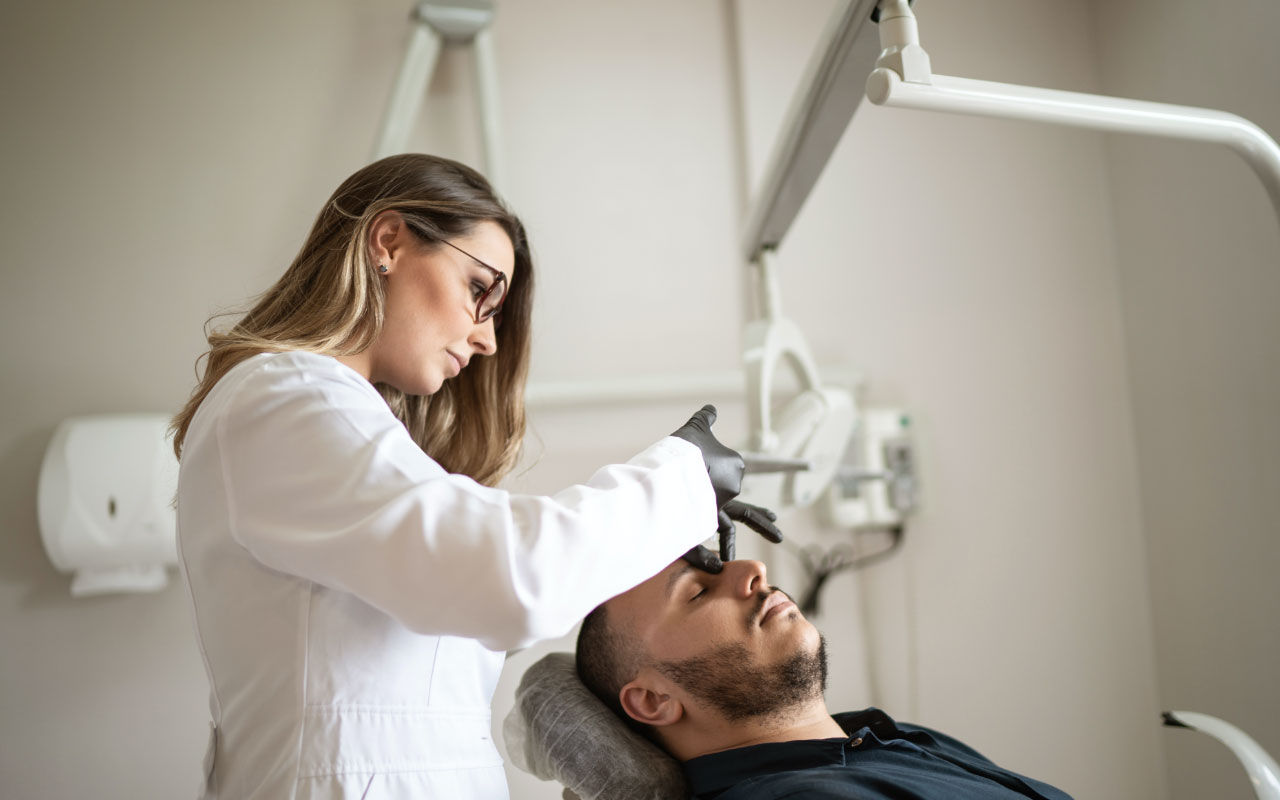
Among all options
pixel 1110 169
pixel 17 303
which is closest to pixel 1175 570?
pixel 1110 169

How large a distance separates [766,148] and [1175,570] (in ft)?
4.31

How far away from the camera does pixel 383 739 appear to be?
99 cm

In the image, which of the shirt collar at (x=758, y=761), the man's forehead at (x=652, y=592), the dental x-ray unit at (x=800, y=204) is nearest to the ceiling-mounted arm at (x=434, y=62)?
the dental x-ray unit at (x=800, y=204)

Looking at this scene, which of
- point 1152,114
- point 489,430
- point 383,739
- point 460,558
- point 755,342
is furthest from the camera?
point 755,342

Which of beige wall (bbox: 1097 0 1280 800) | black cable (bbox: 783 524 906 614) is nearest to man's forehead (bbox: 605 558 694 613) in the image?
black cable (bbox: 783 524 906 614)

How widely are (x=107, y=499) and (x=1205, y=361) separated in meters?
2.15

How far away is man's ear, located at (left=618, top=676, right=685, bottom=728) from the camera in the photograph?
4.26 ft

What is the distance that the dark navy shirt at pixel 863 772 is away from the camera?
3.60ft

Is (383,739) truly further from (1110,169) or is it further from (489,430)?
(1110,169)

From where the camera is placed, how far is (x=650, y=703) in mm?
1313

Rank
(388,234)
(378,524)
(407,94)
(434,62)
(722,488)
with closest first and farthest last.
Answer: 1. (378,524)
2. (722,488)
3. (388,234)
4. (407,94)
5. (434,62)

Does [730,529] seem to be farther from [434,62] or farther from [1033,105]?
[434,62]

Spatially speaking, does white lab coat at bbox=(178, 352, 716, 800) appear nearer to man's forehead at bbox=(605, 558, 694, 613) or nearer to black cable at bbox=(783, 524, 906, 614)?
man's forehead at bbox=(605, 558, 694, 613)

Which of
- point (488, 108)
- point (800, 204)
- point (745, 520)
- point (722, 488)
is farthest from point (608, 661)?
point (488, 108)
